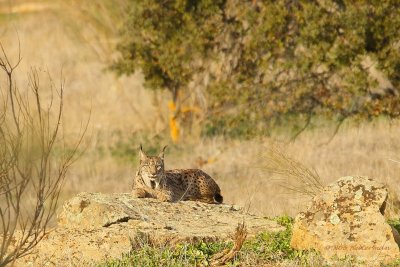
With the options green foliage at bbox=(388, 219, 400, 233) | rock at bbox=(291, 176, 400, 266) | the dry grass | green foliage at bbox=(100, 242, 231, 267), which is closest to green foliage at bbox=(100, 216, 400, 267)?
green foliage at bbox=(100, 242, 231, 267)

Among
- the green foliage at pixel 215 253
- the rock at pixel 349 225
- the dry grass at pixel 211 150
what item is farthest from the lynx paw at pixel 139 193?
the rock at pixel 349 225

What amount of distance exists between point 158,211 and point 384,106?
9375 millimetres

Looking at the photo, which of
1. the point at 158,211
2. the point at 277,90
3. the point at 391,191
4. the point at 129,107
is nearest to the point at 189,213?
the point at 158,211

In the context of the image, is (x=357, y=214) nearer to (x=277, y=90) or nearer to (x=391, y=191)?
(x=391, y=191)

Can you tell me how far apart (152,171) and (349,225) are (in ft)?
9.71

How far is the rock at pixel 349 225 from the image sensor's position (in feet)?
28.8

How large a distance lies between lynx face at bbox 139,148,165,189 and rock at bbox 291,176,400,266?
7.89ft

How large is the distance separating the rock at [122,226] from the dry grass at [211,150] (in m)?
0.97

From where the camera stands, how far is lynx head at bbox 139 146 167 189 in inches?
437

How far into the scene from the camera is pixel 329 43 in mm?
18359

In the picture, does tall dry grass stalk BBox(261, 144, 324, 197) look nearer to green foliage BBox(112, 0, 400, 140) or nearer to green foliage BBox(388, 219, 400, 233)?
green foliage BBox(388, 219, 400, 233)

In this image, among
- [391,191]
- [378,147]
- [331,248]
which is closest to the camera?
[331,248]

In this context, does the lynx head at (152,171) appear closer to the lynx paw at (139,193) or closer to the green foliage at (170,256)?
the lynx paw at (139,193)

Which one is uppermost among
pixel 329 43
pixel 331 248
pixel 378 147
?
pixel 329 43
